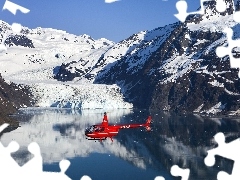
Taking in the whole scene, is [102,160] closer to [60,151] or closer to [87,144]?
[60,151]

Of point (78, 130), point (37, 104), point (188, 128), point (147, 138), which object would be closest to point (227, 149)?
point (147, 138)

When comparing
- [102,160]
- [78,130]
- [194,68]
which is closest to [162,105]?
[194,68]

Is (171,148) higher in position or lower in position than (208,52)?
lower

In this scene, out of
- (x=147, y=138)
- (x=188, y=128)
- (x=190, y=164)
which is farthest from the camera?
(x=188, y=128)

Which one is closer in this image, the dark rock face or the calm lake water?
the calm lake water

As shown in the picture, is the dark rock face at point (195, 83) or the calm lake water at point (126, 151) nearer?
the calm lake water at point (126, 151)

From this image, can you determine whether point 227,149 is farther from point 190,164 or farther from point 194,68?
point 194,68

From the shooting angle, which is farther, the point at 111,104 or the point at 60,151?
the point at 111,104

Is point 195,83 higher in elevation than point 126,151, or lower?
higher

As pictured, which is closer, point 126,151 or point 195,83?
point 126,151

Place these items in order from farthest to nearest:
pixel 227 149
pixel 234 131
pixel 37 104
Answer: pixel 37 104, pixel 234 131, pixel 227 149
